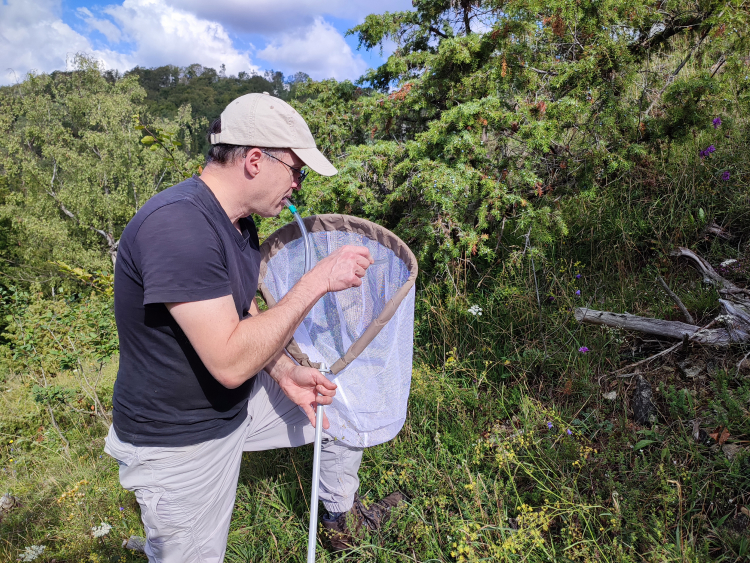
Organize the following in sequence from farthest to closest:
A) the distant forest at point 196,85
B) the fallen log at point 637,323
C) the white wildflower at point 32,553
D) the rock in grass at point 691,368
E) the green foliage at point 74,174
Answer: the distant forest at point 196,85 → the green foliage at point 74,174 → the fallen log at point 637,323 → the rock in grass at point 691,368 → the white wildflower at point 32,553

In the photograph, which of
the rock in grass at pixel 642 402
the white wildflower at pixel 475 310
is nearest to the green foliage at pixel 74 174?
the white wildflower at pixel 475 310

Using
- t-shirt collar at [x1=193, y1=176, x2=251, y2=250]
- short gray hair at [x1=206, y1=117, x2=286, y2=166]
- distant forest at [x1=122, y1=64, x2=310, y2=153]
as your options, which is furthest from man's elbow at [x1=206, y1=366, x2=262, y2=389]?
distant forest at [x1=122, y1=64, x2=310, y2=153]

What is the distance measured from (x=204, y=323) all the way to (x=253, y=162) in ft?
2.06

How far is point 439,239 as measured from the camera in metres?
2.96

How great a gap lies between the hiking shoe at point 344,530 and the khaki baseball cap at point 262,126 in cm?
157

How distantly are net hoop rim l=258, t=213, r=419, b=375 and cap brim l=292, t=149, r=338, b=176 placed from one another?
269mm

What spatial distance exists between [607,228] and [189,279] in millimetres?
2726

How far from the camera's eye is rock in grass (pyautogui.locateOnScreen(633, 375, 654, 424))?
2.12 meters

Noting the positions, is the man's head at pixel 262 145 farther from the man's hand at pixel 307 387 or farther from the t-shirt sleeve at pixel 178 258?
the man's hand at pixel 307 387

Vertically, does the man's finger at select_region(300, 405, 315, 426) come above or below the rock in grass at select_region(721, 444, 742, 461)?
above

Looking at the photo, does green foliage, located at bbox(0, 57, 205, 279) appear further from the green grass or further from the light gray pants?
the light gray pants

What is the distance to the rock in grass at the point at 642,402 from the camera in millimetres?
2125

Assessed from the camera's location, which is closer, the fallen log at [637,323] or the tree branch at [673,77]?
the fallen log at [637,323]

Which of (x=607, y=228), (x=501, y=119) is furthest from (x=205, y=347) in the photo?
(x=607, y=228)
